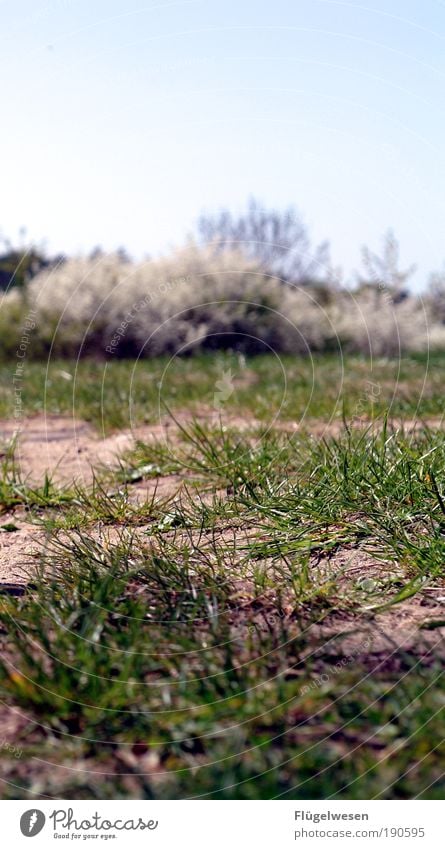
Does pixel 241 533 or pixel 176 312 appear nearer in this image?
pixel 241 533

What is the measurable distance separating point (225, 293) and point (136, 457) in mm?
6384

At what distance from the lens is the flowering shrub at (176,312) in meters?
10.3

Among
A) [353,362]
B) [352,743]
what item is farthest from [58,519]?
[353,362]

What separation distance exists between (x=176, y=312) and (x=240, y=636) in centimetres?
848

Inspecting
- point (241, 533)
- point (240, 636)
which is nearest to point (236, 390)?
point (241, 533)

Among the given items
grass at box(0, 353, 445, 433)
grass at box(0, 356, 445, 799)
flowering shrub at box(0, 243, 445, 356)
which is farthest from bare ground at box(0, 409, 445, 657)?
flowering shrub at box(0, 243, 445, 356)

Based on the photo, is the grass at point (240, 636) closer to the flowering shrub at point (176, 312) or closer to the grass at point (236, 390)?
the grass at point (236, 390)

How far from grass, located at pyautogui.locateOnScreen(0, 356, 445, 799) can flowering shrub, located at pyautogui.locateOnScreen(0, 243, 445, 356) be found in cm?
681

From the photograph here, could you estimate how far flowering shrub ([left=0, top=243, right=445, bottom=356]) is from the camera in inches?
405

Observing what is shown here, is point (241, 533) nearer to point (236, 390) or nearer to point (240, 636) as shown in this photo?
point (240, 636)

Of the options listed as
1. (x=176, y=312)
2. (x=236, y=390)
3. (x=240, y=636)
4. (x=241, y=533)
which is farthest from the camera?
(x=176, y=312)

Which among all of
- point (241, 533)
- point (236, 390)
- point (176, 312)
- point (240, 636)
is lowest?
point (240, 636)

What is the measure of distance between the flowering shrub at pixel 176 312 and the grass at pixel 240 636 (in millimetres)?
6814

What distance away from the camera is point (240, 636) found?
2.13 metres
